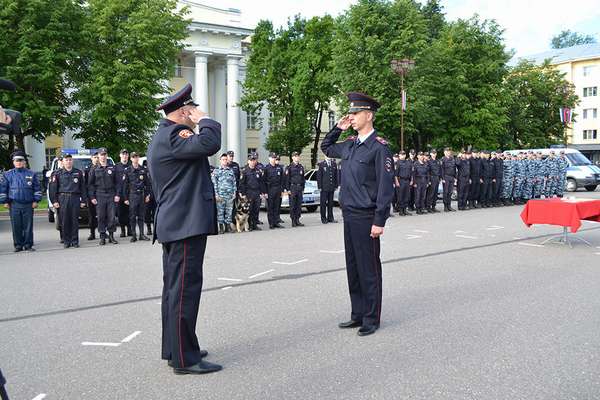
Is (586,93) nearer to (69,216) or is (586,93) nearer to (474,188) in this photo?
(474,188)

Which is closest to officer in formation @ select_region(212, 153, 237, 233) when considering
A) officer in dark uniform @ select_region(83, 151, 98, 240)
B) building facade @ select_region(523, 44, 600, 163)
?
officer in dark uniform @ select_region(83, 151, 98, 240)

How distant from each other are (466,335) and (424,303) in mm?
1311

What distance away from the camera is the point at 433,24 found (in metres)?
50.1

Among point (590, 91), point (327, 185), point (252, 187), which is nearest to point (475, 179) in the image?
point (327, 185)

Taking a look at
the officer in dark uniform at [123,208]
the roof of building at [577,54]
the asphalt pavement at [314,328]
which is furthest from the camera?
the roof of building at [577,54]

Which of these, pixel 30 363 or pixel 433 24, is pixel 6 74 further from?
pixel 433 24

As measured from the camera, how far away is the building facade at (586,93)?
3044 inches

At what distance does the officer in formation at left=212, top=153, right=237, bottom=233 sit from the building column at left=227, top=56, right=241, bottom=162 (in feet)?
111

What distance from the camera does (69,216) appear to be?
12852mm

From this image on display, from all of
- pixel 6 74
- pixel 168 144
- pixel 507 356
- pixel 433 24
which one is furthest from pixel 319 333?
pixel 433 24

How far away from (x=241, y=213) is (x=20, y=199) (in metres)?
5.46

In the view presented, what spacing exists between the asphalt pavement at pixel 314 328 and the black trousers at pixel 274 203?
18.3ft

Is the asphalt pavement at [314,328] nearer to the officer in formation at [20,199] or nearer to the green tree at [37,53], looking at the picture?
the officer in formation at [20,199]

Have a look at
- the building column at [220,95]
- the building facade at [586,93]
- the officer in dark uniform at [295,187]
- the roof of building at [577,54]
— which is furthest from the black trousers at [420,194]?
the building facade at [586,93]
